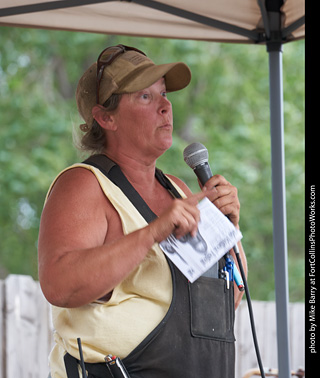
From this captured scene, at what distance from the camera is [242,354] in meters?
5.10

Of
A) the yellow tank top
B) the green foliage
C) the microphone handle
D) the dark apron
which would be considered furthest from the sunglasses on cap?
the green foliage

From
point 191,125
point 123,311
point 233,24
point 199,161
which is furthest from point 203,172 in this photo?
point 191,125

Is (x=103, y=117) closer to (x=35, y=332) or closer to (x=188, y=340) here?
(x=188, y=340)

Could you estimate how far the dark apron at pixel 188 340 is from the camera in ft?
6.41

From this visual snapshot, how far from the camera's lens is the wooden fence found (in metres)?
5.05

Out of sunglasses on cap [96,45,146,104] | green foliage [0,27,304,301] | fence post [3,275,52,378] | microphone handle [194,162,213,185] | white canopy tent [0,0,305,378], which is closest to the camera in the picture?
microphone handle [194,162,213,185]

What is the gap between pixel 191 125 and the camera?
28.8 ft

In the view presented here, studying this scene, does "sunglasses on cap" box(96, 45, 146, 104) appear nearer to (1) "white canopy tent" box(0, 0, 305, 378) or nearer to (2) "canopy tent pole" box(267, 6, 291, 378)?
(1) "white canopy tent" box(0, 0, 305, 378)

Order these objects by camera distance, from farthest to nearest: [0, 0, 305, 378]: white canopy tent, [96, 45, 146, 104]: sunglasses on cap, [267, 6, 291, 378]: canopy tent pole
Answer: [267, 6, 291, 378]: canopy tent pole
[0, 0, 305, 378]: white canopy tent
[96, 45, 146, 104]: sunglasses on cap

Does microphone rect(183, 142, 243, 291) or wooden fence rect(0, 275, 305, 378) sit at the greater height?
microphone rect(183, 142, 243, 291)

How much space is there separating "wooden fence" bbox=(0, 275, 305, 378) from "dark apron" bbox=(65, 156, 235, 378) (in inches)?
121

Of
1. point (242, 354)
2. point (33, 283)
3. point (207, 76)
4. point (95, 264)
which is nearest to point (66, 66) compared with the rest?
point (207, 76)
